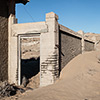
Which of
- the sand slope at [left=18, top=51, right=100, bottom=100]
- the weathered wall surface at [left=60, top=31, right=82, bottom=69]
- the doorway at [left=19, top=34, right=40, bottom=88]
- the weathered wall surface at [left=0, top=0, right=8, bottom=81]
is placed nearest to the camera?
the sand slope at [left=18, top=51, right=100, bottom=100]

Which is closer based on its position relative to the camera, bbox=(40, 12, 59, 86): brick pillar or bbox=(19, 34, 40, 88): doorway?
bbox=(40, 12, 59, 86): brick pillar

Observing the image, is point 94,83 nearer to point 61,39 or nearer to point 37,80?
point 61,39

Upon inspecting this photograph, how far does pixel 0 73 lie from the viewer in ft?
28.3

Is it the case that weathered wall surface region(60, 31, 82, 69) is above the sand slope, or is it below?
above

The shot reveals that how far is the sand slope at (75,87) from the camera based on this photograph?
492 cm

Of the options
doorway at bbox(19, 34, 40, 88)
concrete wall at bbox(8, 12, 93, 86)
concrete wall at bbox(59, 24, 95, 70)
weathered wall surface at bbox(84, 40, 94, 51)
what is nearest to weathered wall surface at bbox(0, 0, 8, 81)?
concrete wall at bbox(8, 12, 93, 86)

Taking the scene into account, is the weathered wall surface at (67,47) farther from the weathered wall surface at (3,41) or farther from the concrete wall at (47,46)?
the weathered wall surface at (3,41)

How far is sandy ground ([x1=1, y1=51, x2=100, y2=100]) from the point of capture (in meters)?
4.93

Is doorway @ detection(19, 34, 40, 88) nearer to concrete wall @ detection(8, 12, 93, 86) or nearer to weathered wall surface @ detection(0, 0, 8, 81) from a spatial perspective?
weathered wall surface @ detection(0, 0, 8, 81)

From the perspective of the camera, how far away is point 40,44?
840 centimetres

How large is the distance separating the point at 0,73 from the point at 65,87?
479 cm

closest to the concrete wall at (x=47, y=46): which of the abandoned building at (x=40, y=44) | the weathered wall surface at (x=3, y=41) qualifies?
the abandoned building at (x=40, y=44)

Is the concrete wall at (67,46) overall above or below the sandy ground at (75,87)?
above

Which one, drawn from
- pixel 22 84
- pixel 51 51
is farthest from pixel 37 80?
pixel 51 51
